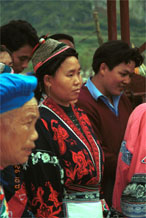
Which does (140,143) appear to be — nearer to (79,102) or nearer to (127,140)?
(127,140)

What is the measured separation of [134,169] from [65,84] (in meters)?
0.64

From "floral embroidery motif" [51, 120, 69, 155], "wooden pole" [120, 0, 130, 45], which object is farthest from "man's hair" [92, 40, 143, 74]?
"wooden pole" [120, 0, 130, 45]

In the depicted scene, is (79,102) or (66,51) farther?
(79,102)

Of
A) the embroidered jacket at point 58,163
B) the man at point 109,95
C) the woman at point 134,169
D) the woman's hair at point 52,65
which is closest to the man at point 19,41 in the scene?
the man at point 109,95

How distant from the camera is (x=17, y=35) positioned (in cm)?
361

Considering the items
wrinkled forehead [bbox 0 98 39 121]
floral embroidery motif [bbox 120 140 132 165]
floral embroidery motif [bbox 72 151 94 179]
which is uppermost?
wrinkled forehead [bbox 0 98 39 121]

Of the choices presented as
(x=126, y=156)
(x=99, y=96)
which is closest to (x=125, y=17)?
(x=99, y=96)

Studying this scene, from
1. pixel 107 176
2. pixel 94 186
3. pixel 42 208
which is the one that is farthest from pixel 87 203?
pixel 107 176

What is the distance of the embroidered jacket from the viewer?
7.11ft

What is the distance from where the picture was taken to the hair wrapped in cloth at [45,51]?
8.20ft

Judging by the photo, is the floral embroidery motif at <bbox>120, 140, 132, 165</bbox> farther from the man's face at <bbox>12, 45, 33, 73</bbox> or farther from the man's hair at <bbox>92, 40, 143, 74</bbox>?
the man's face at <bbox>12, 45, 33, 73</bbox>

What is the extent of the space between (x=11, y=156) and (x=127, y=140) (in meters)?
1.12

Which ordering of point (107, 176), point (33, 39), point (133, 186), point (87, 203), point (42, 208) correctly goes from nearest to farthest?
point (42, 208) → point (87, 203) → point (133, 186) → point (107, 176) → point (33, 39)

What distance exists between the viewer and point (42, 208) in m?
2.16
